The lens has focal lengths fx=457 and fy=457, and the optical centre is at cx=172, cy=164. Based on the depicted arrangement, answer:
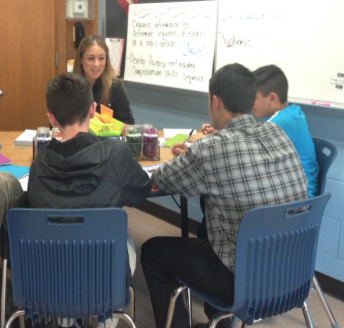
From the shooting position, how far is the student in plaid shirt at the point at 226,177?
4.92 feet

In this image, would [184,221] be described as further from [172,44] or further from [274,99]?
[172,44]

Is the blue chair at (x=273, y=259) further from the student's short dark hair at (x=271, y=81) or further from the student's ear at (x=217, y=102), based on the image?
the student's short dark hair at (x=271, y=81)

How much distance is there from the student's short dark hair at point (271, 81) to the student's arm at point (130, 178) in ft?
3.01

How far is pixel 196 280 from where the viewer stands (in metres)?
1.61

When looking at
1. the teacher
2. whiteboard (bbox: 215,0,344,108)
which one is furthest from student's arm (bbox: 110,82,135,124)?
whiteboard (bbox: 215,0,344,108)

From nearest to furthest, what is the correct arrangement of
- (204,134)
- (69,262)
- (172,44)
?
(69,262) → (204,134) → (172,44)

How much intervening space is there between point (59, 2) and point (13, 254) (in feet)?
10.0

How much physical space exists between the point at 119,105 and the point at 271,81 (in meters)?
1.16

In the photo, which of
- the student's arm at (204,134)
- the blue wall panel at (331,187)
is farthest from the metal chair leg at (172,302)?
the blue wall panel at (331,187)

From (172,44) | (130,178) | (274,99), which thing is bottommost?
(130,178)

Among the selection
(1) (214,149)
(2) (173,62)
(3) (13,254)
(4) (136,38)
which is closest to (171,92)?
(2) (173,62)

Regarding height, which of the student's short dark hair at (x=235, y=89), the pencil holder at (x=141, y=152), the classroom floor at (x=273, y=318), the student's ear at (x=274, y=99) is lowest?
the classroom floor at (x=273, y=318)

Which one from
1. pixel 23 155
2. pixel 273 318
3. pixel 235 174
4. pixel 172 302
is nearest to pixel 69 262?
pixel 172 302

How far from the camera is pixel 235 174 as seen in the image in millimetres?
1496
